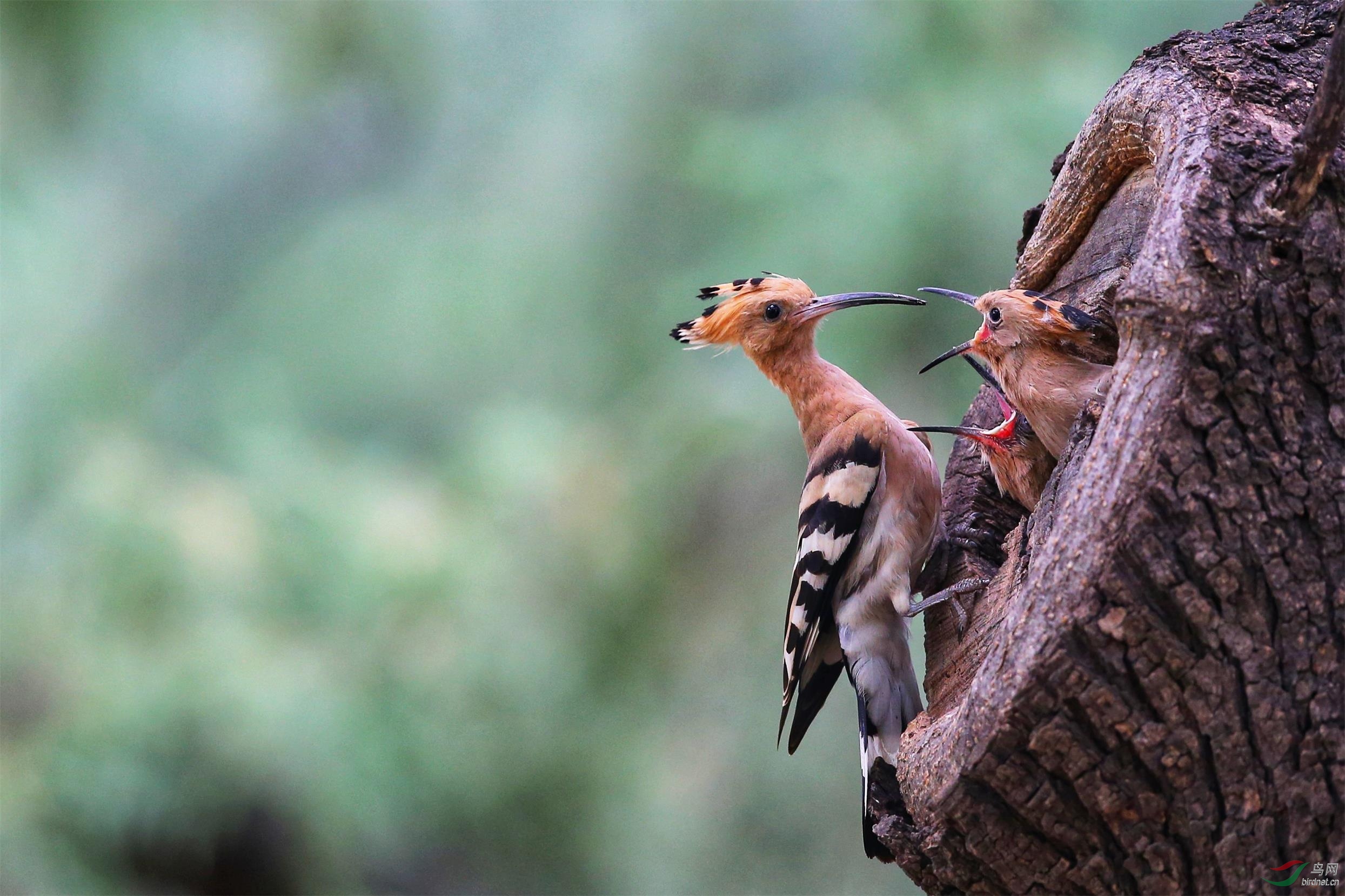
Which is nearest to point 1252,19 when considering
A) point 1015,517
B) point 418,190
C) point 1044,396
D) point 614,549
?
point 1044,396

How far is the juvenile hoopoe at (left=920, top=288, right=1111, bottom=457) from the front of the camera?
4.89 feet

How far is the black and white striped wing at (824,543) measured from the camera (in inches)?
68.4

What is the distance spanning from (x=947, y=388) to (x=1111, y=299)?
4.43ft

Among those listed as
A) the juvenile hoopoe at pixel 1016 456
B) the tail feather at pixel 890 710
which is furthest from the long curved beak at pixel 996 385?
the tail feather at pixel 890 710

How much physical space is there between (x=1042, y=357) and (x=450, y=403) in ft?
7.41

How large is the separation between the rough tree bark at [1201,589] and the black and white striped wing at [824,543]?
1.88 feet

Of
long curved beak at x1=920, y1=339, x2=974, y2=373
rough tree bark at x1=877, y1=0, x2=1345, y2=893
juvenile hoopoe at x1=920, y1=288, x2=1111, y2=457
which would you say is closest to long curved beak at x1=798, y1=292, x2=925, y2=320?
long curved beak at x1=920, y1=339, x2=974, y2=373

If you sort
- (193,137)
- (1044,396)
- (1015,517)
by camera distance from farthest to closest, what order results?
(193,137) → (1015,517) → (1044,396)

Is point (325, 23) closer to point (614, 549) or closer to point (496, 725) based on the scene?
point (614, 549)

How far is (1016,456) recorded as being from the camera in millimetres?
1642

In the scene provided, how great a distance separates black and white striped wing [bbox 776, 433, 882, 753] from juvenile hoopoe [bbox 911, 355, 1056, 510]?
129 millimetres

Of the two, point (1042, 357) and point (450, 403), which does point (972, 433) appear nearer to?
point (1042, 357)

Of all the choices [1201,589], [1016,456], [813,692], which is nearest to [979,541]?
[1016,456]

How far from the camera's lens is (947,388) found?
2.92 m
